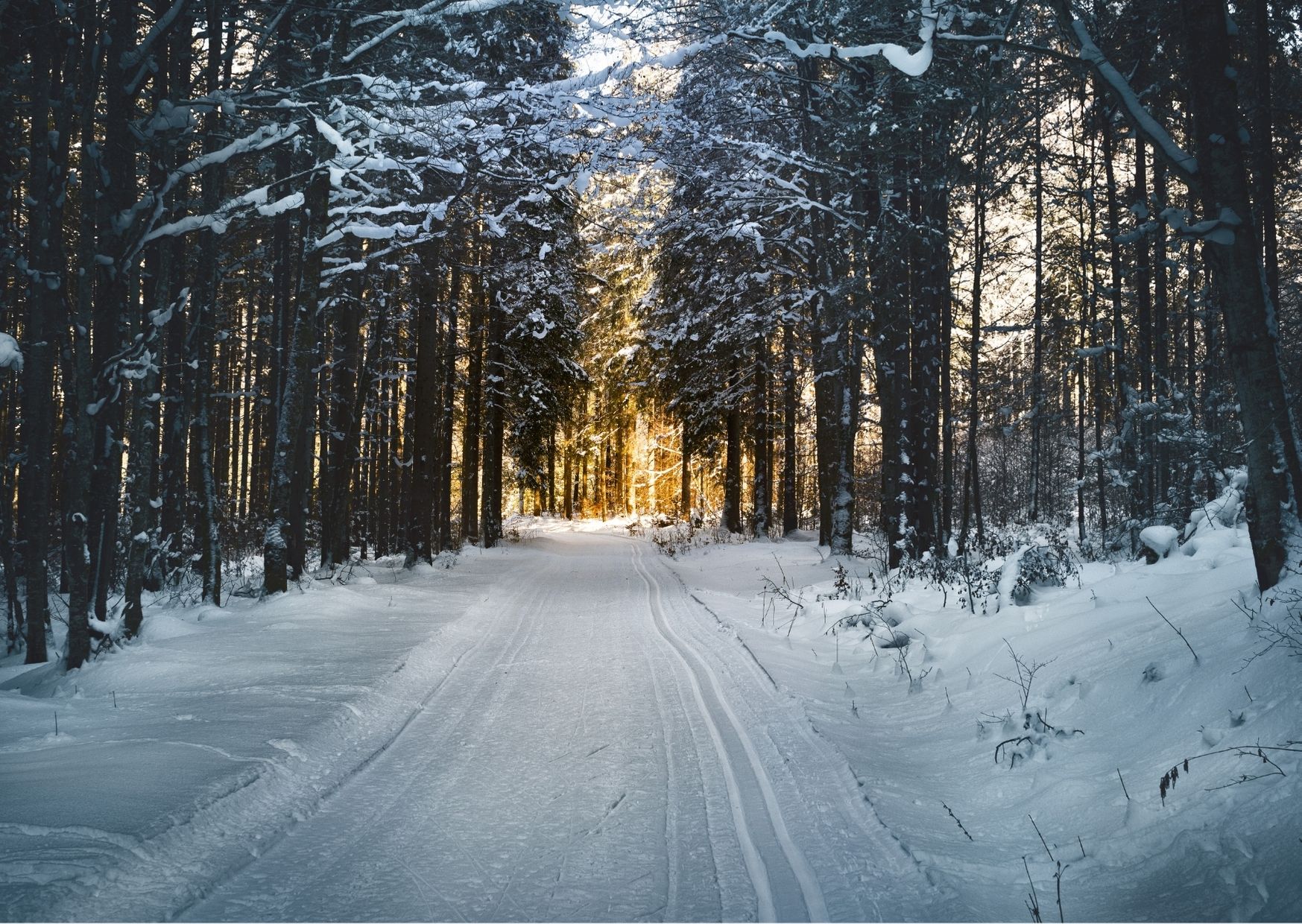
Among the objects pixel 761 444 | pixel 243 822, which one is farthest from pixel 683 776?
pixel 761 444

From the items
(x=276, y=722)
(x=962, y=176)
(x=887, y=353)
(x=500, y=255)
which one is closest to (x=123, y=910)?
(x=276, y=722)

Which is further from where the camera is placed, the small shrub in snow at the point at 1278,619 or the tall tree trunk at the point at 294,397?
the tall tree trunk at the point at 294,397

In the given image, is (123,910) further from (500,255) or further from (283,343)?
(500,255)

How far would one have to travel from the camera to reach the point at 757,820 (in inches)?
150

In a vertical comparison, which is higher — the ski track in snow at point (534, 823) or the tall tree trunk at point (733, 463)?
the tall tree trunk at point (733, 463)

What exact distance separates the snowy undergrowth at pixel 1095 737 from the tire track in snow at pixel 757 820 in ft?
1.98

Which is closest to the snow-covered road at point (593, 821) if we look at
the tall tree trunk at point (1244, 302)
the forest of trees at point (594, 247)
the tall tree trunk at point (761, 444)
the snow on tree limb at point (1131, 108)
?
the tall tree trunk at point (1244, 302)

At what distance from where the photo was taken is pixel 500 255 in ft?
66.5

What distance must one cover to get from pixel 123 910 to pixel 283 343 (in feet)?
51.2

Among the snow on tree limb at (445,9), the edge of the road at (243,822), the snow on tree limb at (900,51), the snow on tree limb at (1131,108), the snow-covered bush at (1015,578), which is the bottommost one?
the edge of the road at (243,822)

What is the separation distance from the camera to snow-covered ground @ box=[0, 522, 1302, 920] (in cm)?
307

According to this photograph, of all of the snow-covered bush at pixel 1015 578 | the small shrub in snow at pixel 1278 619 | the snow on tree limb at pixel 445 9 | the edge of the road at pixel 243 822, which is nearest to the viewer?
the edge of the road at pixel 243 822

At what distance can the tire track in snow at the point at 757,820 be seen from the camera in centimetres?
304

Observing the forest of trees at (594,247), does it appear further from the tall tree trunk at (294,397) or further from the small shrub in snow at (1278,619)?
the small shrub in snow at (1278,619)
